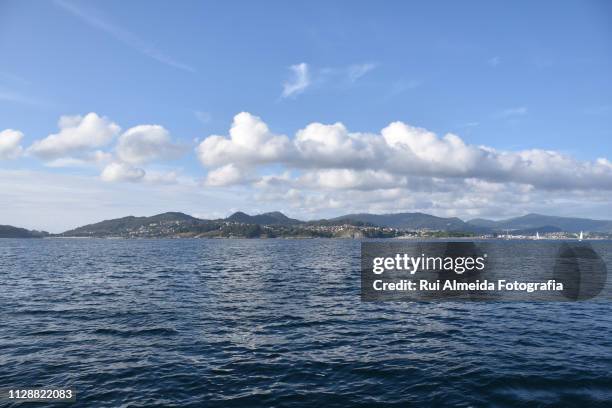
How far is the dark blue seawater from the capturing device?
1958cm

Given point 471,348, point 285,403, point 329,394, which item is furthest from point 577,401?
point 285,403

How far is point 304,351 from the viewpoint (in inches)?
1035

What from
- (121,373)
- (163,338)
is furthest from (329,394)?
(163,338)

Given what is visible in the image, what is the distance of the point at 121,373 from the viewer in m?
22.0

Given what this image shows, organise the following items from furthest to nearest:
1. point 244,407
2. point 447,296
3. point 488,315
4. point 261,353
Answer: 1. point 447,296
2. point 488,315
3. point 261,353
4. point 244,407

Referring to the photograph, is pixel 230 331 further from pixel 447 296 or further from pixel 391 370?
pixel 447 296

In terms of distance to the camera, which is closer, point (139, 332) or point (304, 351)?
point (304, 351)

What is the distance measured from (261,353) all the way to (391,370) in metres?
8.82

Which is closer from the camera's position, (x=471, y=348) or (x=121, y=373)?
(x=121, y=373)

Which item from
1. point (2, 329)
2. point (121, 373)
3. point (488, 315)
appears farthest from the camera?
point (488, 315)

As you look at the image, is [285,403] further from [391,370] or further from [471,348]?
[471,348]

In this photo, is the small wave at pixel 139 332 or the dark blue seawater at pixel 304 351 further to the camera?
the small wave at pixel 139 332

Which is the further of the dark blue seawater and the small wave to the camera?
the small wave

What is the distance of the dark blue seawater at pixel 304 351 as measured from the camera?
19.6m
